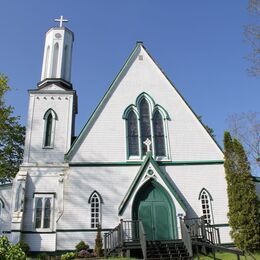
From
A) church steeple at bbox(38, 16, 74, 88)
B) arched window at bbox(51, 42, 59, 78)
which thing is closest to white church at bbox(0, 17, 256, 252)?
church steeple at bbox(38, 16, 74, 88)

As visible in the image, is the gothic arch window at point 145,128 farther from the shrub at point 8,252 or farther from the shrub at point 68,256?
the shrub at point 8,252

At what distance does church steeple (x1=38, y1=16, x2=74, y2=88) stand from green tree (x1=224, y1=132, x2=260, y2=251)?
11.3 metres

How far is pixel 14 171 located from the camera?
89.2 feet

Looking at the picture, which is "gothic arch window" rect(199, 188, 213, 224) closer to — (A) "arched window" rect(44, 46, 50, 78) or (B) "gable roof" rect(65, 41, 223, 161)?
(B) "gable roof" rect(65, 41, 223, 161)

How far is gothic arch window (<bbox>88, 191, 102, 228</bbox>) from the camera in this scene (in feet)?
52.5

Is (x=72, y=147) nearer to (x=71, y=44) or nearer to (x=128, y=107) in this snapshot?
(x=128, y=107)

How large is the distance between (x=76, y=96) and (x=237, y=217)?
1229 centimetres

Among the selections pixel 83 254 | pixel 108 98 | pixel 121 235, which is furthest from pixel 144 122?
pixel 83 254

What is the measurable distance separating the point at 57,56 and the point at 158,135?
900 centimetres

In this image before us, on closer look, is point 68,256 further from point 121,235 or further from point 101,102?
point 101,102

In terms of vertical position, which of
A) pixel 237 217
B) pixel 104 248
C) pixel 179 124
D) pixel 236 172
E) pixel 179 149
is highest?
pixel 179 124

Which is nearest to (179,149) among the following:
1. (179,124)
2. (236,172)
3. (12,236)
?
(179,124)

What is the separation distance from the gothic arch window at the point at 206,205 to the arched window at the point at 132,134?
13.9ft

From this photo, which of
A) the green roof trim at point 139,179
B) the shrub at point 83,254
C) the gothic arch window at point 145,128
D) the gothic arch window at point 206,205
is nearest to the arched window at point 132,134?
the gothic arch window at point 145,128
